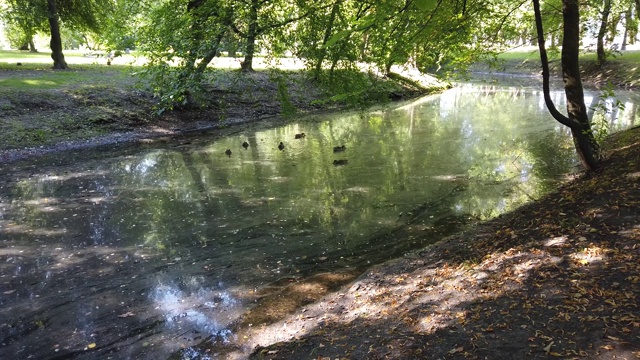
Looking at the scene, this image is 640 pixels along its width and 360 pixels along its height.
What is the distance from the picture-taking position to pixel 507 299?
489 cm

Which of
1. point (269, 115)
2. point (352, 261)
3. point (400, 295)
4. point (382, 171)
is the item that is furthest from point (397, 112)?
point (400, 295)

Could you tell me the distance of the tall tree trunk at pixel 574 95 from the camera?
8438 millimetres

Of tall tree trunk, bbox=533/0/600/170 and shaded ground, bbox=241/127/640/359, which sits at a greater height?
tall tree trunk, bbox=533/0/600/170

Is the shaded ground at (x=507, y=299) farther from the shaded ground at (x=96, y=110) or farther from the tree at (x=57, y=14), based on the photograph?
the tree at (x=57, y=14)

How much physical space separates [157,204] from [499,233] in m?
8.03

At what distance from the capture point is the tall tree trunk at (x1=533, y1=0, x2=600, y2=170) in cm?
844

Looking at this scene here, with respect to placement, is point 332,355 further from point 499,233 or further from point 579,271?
point 499,233

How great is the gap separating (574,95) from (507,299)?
578 centimetres

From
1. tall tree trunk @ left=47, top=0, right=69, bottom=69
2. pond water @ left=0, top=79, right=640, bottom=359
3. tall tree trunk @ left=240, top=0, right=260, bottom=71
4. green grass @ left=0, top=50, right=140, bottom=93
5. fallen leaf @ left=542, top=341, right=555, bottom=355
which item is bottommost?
pond water @ left=0, top=79, right=640, bottom=359

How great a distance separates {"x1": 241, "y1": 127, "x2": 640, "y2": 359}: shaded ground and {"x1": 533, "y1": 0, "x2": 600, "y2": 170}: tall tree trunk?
167 centimetres

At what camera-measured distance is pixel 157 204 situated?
38.0ft

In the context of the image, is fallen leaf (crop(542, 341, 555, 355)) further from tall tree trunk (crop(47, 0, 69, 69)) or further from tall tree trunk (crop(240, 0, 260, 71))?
tall tree trunk (crop(47, 0, 69, 69))

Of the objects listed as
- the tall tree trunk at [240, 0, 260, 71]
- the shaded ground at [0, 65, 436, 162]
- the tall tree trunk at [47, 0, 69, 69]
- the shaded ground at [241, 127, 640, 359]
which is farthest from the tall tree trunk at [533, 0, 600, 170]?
the tall tree trunk at [47, 0, 69, 69]

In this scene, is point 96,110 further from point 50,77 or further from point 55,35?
point 55,35
